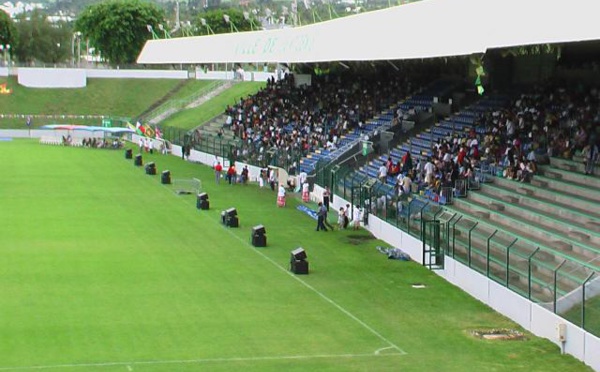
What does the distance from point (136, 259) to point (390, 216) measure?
8941 millimetres

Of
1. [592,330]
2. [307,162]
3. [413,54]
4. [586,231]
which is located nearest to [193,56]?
[307,162]

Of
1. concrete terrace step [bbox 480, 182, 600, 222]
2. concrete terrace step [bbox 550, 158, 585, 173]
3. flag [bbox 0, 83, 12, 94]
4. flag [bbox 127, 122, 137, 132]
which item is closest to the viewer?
concrete terrace step [bbox 480, 182, 600, 222]

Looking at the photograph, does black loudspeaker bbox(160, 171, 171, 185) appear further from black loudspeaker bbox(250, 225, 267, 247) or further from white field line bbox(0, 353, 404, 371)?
white field line bbox(0, 353, 404, 371)

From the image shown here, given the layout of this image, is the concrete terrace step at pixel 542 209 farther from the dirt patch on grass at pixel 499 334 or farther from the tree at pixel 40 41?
the tree at pixel 40 41

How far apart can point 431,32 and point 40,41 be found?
128 metres

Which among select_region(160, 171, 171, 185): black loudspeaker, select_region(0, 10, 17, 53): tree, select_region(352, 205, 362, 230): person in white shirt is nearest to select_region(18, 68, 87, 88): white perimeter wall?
select_region(0, 10, 17, 53): tree

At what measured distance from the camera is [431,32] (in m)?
34.9

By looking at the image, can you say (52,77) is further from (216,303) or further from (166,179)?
(216,303)

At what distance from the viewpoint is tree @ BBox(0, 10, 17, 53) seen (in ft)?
434

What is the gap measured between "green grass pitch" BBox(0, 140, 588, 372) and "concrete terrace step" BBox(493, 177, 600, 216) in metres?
4.79

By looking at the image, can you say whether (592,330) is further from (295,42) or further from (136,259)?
(295,42)

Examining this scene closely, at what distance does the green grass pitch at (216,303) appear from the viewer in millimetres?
21328

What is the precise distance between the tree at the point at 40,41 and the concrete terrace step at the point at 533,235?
123m

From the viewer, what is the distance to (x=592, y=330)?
21.2 metres
